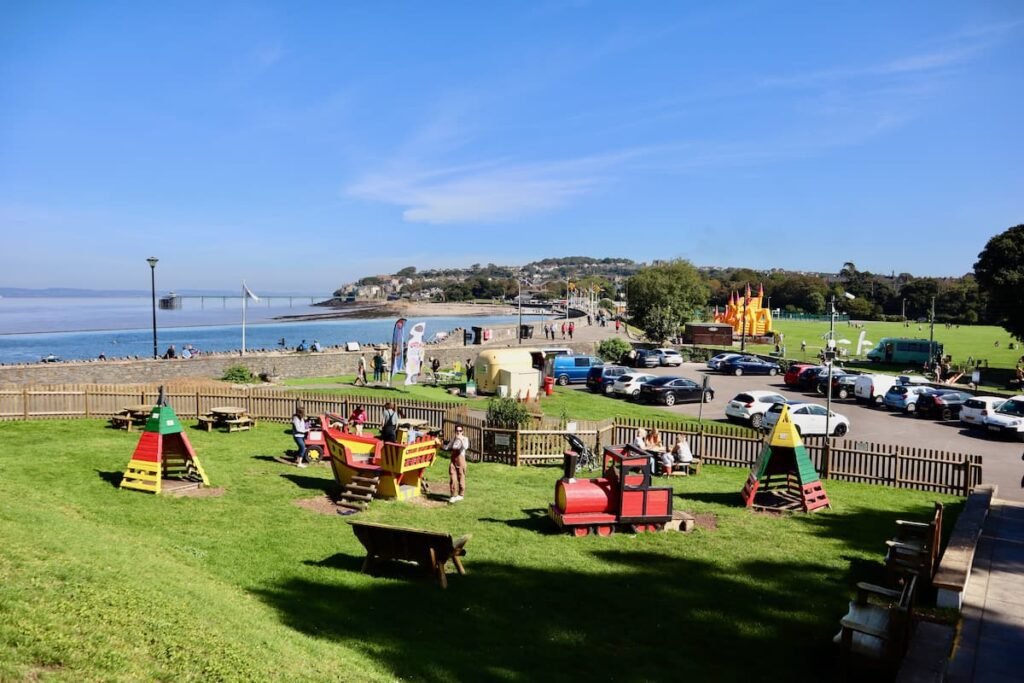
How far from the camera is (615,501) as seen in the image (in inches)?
506

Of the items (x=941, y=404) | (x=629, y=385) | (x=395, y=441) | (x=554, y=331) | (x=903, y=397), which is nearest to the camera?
(x=395, y=441)

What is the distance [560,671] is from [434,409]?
1460 centimetres

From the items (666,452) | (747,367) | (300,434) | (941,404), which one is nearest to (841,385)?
(941,404)

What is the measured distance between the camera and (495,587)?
992 centimetres

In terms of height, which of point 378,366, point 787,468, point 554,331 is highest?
point 554,331

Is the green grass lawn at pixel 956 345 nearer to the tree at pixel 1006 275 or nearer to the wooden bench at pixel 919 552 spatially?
the tree at pixel 1006 275

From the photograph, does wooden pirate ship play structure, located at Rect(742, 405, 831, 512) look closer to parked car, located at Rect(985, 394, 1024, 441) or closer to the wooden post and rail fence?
the wooden post and rail fence

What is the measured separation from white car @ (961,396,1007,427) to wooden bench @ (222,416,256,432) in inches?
1012

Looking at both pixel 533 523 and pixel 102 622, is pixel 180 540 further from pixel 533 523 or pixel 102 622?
pixel 533 523

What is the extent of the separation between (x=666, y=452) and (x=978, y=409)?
50.7 ft

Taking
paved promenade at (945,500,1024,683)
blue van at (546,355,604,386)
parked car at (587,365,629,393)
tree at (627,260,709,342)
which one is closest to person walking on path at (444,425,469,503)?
paved promenade at (945,500,1024,683)

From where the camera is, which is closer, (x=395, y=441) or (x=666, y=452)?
(x=395, y=441)

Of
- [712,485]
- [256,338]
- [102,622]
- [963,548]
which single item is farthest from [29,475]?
[256,338]

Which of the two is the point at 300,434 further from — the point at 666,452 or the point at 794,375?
the point at 794,375
